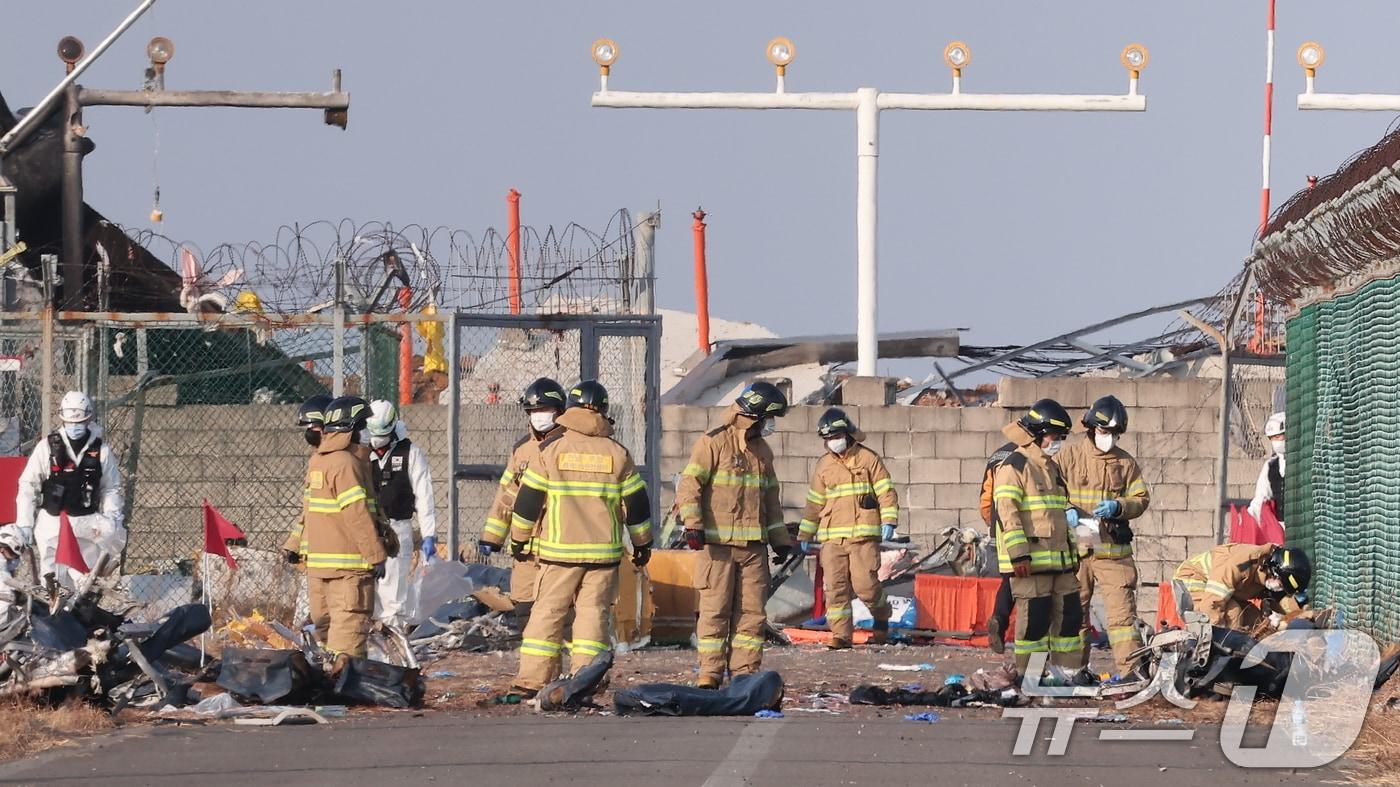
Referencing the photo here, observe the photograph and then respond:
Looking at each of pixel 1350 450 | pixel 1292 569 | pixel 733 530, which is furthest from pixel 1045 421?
pixel 1350 450

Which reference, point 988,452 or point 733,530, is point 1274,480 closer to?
point 988,452

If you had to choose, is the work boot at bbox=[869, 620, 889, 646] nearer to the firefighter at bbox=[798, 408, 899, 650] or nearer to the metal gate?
the firefighter at bbox=[798, 408, 899, 650]

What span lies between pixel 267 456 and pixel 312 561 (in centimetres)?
640

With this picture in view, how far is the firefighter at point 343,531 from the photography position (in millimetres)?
11219

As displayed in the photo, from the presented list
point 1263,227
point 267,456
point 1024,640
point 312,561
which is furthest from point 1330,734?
point 267,456

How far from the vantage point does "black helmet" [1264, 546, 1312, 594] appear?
11.7 metres

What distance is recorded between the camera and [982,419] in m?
18.7

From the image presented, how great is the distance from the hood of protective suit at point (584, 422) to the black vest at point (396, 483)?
10.3 feet

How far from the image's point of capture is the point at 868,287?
21906mm

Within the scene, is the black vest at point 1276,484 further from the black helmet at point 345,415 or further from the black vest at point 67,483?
the black vest at point 67,483

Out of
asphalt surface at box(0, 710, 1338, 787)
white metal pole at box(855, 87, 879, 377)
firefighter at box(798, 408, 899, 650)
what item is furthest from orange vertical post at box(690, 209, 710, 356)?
asphalt surface at box(0, 710, 1338, 787)

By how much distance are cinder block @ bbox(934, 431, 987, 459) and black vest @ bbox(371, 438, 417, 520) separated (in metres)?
6.17

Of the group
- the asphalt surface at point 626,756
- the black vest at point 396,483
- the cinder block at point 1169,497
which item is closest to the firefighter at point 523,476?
the black vest at point 396,483

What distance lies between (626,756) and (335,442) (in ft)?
10.9
